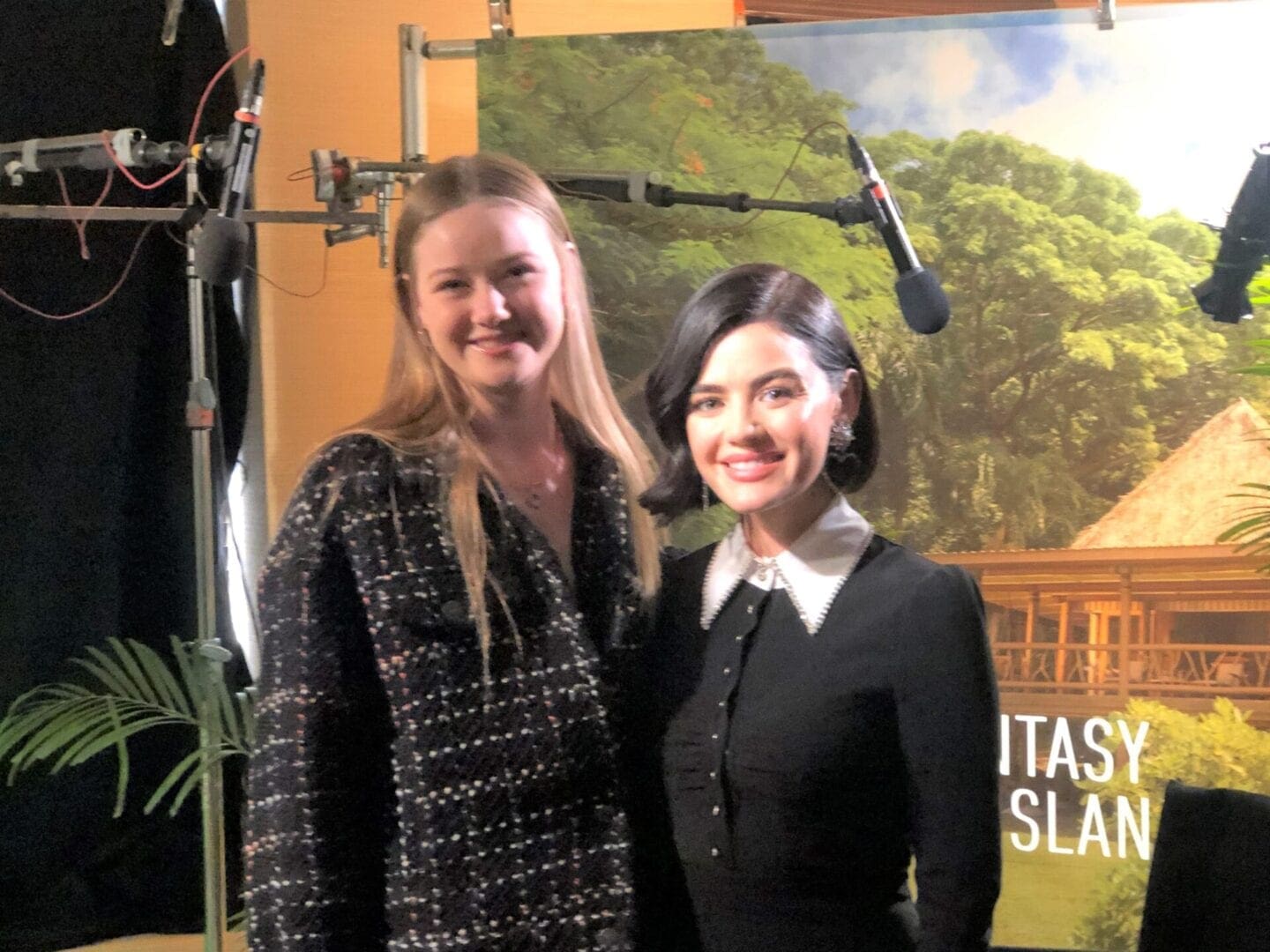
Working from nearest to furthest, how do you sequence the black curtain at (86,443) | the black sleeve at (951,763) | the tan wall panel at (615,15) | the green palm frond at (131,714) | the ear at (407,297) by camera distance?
the black sleeve at (951,763) → the ear at (407,297) → the green palm frond at (131,714) → the tan wall panel at (615,15) → the black curtain at (86,443)

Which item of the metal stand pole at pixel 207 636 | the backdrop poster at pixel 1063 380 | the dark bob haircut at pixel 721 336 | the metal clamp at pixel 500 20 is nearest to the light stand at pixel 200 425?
the metal stand pole at pixel 207 636

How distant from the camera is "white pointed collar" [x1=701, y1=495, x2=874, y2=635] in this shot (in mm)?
1261

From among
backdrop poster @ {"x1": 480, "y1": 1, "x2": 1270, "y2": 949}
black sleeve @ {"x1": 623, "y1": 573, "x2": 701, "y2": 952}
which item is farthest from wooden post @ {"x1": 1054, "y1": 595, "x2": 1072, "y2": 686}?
black sleeve @ {"x1": 623, "y1": 573, "x2": 701, "y2": 952}

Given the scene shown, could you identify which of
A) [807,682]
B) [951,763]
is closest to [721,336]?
[807,682]

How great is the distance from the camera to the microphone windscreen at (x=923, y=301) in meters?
1.60

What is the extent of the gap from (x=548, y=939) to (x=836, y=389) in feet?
2.09

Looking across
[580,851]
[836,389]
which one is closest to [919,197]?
[836,389]

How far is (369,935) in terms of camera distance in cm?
132

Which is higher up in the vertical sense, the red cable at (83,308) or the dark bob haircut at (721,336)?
the red cable at (83,308)

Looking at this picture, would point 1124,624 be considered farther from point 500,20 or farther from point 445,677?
point 500,20

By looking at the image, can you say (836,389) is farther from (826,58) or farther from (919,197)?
(826,58)

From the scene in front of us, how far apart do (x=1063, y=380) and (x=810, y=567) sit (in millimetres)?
611

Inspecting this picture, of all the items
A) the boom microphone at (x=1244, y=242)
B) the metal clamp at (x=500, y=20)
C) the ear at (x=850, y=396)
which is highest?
the metal clamp at (x=500, y=20)

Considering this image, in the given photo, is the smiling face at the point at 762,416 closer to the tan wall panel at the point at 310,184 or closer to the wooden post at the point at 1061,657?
the wooden post at the point at 1061,657
